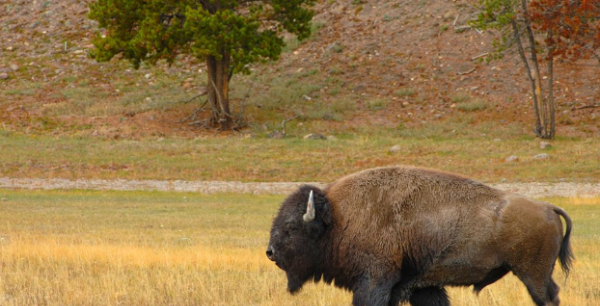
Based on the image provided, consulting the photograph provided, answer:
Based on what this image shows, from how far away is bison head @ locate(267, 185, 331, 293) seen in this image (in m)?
8.31

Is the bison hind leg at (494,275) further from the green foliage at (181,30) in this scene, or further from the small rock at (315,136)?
the small rock at (315,136)

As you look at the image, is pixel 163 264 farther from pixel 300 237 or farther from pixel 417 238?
pixel 417 238

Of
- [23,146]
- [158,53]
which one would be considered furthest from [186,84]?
[23,146]

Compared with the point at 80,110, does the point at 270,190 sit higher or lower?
lower

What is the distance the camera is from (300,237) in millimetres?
8367

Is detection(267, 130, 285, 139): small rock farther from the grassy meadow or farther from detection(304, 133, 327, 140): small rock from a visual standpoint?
the grassy meadow

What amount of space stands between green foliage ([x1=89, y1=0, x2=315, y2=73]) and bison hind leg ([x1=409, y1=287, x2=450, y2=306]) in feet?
88.0

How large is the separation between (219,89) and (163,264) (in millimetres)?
26917

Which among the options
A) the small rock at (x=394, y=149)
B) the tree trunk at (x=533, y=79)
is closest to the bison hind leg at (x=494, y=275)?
the small rock at (x=394, y=149)

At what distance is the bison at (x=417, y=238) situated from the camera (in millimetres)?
7918

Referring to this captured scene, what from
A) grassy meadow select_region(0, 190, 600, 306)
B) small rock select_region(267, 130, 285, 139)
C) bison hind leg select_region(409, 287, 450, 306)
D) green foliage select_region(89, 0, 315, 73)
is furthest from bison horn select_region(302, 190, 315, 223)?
small rock select_region(267, 130, 285, 139)

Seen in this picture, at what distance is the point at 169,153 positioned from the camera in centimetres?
3316

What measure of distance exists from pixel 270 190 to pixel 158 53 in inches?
448

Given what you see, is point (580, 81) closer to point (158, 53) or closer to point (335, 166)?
point (335, 166)
